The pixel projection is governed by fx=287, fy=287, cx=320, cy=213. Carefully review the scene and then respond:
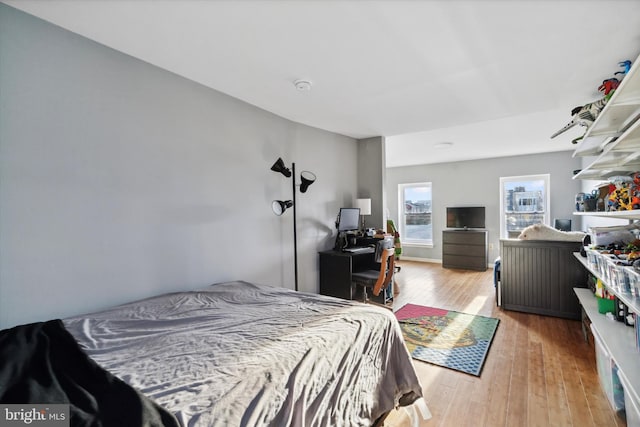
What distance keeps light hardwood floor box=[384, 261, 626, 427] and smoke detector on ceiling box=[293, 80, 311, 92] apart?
2.49 m

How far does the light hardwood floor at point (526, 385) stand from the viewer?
1.80 m

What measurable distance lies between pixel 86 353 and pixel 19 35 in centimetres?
168

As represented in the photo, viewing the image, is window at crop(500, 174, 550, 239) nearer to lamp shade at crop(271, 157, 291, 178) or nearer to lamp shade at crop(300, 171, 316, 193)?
lamp shade at crop(300, 171, 316, 193)

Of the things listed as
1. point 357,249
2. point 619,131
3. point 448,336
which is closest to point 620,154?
point 619,131

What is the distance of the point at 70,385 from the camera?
0.94 metres

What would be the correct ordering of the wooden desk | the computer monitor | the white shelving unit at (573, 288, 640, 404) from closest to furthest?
the white shelving unit at (573, 288, 640, 404) < the wooden desk < the computer monitor

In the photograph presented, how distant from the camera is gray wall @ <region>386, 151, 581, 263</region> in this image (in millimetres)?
5598

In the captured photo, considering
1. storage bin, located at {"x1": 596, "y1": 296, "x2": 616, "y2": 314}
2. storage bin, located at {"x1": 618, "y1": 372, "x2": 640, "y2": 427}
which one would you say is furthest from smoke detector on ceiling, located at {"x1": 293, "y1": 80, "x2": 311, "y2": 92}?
storage bin, located at {"x1": 596, "y1": 296, "x2": 616, "y2": 314}

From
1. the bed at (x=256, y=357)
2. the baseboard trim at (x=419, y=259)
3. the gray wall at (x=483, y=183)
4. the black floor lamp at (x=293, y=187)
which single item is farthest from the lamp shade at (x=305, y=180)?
the baseboard trim at (x=419, y=259)

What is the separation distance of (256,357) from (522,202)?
22.0ft

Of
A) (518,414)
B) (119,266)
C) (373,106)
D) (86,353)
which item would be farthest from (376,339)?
(373,106)

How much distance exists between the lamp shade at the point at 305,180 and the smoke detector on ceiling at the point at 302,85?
1.00 metres

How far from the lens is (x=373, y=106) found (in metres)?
2.90

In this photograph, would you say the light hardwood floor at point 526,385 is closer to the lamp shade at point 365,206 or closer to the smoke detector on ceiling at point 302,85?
the lamp shade at point 365,206
